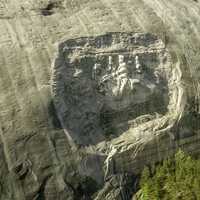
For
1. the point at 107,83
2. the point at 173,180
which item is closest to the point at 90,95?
the point at 107,83

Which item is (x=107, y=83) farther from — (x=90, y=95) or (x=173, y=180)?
(x=173, y=180)

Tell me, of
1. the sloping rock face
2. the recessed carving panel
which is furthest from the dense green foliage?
the recessed carving panel

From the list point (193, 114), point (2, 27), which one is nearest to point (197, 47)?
point (193, 114)

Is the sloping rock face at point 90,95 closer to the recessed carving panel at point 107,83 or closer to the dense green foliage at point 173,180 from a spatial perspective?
the recessed carving panel at point 107,83

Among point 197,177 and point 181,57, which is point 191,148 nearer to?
point 197,177

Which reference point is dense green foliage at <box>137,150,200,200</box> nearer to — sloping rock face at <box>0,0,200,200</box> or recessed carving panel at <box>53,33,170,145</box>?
Answer: sloping rock face at <box>0,0,200,200</box>

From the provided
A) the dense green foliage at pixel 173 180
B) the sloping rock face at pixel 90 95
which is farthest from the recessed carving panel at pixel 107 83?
the dense green foliage at pixel 173 180
